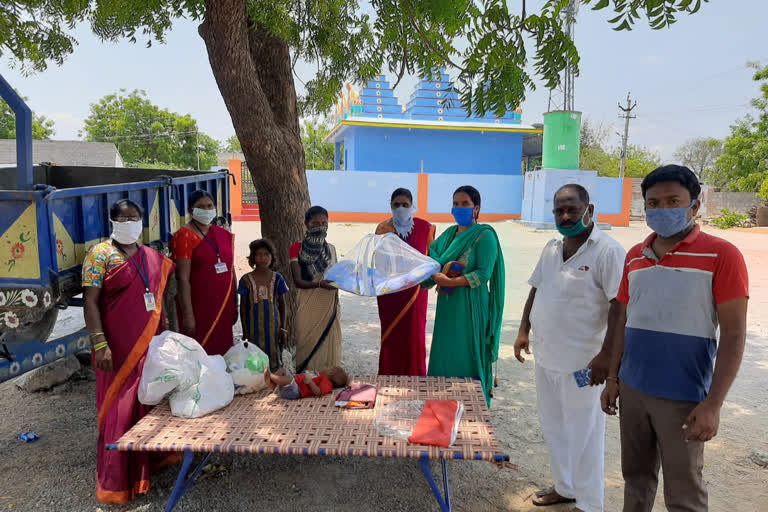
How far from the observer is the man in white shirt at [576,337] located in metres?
2.73

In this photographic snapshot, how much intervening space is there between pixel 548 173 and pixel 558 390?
65.3ft

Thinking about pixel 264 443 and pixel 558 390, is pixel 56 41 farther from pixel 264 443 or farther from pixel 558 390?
pixel 558 390

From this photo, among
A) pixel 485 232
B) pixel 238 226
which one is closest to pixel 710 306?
pixel 485 232

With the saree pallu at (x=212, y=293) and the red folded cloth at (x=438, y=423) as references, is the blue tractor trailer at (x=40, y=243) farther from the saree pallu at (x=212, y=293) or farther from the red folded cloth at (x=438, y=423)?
the red folded cloth at (x=438, y=423)

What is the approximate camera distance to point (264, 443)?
2.77 metres

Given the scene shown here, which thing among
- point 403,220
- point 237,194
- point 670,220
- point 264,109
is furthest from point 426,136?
point 670,220

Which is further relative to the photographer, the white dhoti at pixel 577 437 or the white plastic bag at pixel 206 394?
the white plastic bag at pixel 206 394

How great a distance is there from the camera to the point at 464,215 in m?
3.64

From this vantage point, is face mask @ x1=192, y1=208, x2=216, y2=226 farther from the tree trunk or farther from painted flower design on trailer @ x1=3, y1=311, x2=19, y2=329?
painted flower design on trailer @ x1=3, y1=311, x2=19, y2=329

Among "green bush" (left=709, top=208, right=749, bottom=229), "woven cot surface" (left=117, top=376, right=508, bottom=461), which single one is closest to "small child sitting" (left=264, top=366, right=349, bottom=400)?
"woven cot surface" (left=117, top=376, right=508, bottom=461)

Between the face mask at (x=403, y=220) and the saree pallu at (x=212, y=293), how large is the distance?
134 cm

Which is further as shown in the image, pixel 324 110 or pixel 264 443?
pixel 324 110

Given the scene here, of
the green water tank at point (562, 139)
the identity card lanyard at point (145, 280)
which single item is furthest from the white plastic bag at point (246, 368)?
the green water tank at point (562, 139)

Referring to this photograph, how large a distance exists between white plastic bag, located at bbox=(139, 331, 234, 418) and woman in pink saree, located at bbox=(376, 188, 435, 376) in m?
1.38
